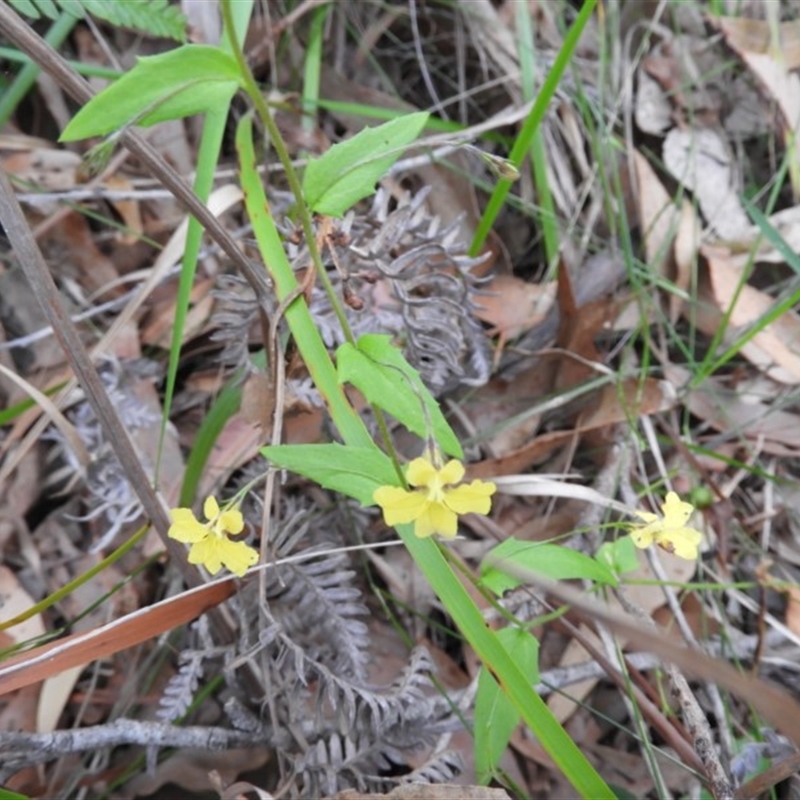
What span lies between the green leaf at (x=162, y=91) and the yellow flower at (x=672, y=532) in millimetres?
703

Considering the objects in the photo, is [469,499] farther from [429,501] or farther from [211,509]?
[211,509]

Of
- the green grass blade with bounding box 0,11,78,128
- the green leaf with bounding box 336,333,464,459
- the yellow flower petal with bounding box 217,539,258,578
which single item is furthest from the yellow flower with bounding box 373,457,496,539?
the green grass blade with bounding box 0,11,78,128

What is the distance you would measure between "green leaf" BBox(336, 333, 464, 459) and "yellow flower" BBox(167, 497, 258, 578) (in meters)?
0.21

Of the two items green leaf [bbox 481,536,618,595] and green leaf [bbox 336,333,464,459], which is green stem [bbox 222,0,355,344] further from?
green leaf [bbox 481,536,618,595]

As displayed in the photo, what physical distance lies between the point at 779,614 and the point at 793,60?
4.34 ft

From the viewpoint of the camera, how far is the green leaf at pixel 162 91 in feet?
2.75

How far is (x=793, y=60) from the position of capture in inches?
81.0

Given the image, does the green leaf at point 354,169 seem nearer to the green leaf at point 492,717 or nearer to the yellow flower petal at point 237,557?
the yellow flower petal at point 237,557

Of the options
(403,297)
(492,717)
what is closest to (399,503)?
(492,717)

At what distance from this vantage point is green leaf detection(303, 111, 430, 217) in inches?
39.9

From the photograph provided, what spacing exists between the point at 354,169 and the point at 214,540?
18.2 inches

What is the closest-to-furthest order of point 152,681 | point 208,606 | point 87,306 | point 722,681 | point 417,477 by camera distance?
point 722,681 < point 417,477 < point 208,606 < point 152,681 < point 87,306

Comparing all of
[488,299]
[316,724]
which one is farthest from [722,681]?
[488,299]

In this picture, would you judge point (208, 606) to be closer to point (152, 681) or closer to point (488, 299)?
point (152, 681)
